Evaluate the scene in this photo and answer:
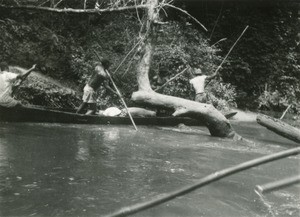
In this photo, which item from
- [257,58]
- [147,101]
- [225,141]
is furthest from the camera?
[257,58]

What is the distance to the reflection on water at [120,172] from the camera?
17.5 feet

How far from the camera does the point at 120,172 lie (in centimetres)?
695

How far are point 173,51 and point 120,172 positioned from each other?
369 inches

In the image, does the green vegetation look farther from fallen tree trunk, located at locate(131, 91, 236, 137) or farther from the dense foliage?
fallen tree trunk, located at locate(131, 91, 236, 137)

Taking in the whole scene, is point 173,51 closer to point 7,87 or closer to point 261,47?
point 261,47

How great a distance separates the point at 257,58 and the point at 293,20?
279 centimetres

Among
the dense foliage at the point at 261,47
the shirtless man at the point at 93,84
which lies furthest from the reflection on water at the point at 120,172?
the dense foliage at the point at 261,47

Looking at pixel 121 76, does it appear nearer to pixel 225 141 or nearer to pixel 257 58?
pixel 225 141

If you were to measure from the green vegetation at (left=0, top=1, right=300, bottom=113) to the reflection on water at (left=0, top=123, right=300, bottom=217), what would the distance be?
3987mm

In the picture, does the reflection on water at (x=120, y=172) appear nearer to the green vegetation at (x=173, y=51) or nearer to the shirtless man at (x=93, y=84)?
the shirtless man at (x=93, y=84)

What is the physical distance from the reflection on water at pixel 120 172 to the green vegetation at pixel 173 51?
399 centimetres

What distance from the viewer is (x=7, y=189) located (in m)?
5.51

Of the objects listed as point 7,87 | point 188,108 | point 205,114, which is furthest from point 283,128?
point 7,87

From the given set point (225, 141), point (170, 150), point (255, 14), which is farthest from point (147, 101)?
point (255, 14)
